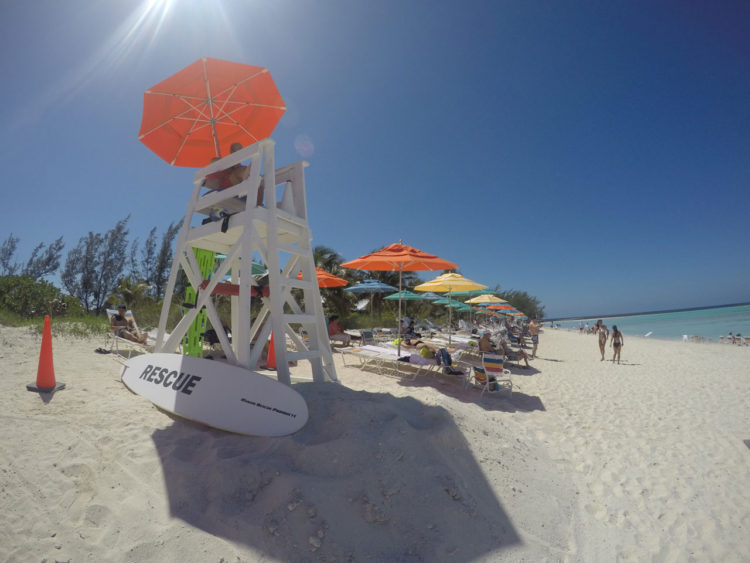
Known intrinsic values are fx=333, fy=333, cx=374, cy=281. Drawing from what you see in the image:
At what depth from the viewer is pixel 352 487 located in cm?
242

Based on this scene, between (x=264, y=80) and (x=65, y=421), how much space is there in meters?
4.29

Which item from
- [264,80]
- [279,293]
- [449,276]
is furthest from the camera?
[449,276]

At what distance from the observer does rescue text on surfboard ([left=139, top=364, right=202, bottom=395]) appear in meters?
3.32

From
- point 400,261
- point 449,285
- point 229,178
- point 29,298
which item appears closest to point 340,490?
point 229,178

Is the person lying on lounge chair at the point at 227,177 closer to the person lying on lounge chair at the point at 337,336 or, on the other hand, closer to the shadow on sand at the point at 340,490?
the shadow on sand at the point at 340,490

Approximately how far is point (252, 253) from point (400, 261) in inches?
164

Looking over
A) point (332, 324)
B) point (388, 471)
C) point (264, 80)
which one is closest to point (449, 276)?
point (332, 324)

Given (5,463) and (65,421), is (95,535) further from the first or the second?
(65,421)

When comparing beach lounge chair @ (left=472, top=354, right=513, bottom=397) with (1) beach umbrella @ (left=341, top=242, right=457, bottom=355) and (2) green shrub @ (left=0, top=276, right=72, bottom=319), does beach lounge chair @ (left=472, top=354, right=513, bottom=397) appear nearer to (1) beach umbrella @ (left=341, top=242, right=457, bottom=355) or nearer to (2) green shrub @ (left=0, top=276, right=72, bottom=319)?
(1) beach umbrella @ (left=341, top=242, right=457, bottom=355)

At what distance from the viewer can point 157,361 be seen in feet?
12.9

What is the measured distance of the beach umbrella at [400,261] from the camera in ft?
23.4

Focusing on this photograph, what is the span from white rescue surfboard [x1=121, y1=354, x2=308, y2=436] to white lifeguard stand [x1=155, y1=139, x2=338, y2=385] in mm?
294

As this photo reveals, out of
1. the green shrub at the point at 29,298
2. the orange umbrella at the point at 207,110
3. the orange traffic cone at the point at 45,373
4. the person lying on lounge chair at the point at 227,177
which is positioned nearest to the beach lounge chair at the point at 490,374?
the person lying on lounge chair at the point at 227,177

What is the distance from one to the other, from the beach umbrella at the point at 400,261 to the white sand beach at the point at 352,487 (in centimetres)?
356
